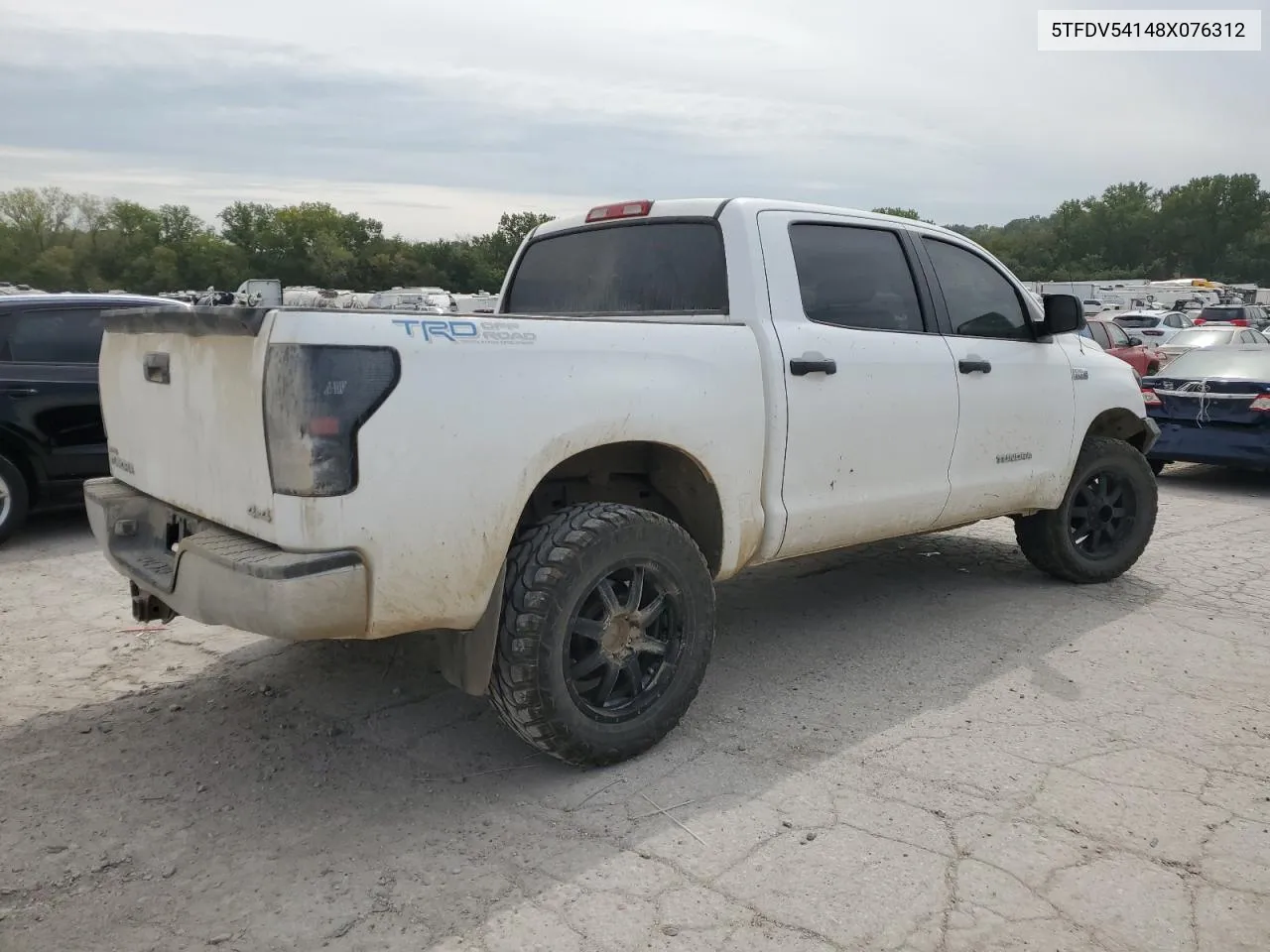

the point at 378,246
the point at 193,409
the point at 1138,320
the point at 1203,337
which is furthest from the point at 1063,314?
the point at 378,246

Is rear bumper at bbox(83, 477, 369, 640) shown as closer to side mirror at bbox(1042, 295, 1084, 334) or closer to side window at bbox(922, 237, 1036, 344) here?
side window at bbox(922, 237, 1036, 344)

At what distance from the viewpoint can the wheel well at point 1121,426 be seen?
577 cm

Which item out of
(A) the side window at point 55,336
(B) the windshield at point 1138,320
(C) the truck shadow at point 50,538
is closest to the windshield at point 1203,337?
(B) the windshield at point 1138,320

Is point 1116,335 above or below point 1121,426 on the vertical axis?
above

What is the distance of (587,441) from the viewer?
3195mm

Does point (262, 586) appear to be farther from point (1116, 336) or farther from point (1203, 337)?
point (1203, 337)

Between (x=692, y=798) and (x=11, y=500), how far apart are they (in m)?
5.64

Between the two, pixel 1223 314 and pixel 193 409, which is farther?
pixel 1223 314

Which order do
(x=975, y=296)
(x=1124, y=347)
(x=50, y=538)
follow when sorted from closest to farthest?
(x=975, y=296) < (x=50, y=538) < (x=1124, y=347)

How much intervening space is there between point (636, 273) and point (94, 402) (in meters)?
4.74

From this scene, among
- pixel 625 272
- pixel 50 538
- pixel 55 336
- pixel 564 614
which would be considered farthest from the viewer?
pixel 55 336

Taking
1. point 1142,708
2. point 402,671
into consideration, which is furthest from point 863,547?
point 402,671

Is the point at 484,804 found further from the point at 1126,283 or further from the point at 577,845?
the point at 1126,283

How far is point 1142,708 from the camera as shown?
13.0 feet
